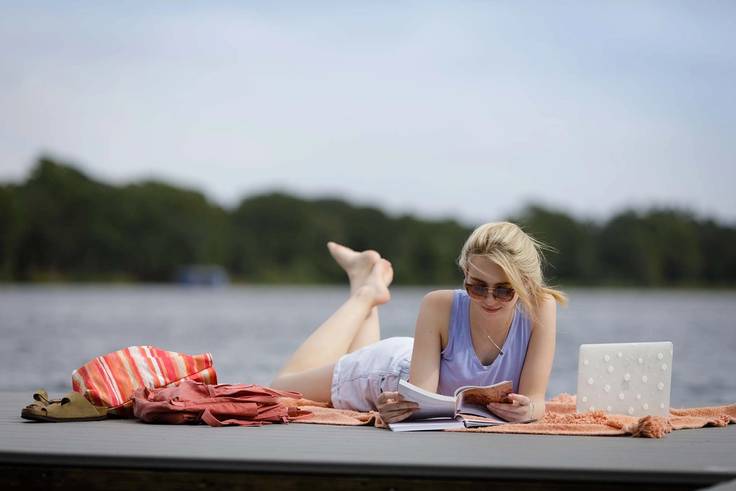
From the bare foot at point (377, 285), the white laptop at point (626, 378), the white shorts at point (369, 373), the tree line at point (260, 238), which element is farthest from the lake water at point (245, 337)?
Result: the tree line at point (260, 238)

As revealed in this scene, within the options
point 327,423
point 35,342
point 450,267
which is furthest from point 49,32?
point 327,423

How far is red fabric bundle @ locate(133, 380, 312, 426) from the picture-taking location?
13.2ft

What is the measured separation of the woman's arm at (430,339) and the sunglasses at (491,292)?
0.78ft

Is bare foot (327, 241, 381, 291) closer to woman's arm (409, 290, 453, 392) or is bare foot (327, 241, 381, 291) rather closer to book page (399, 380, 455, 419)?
woman's arm (409, 290, 453, 392)

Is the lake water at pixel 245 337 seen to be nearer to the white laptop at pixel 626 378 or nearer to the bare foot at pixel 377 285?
the bare foot at pixel 377 285

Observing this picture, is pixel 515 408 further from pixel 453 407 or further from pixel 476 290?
pixel 476 290

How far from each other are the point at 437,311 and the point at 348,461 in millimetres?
1181

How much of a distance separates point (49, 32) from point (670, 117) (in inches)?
1316

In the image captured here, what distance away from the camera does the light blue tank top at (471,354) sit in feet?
13.7

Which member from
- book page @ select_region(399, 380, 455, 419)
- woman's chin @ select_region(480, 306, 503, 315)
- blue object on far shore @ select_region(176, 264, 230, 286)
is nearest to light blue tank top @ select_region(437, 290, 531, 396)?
woman's chin @ select_region(480, 306, 503, 315)

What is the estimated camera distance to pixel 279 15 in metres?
62.4

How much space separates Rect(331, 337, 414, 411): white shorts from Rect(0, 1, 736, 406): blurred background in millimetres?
45931

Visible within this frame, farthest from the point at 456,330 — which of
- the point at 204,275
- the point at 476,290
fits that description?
the point at 204,275

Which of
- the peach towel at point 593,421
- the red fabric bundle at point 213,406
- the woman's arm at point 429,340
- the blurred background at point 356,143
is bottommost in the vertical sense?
the peach towel at point 593,421
